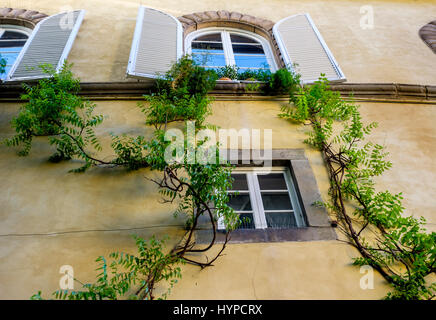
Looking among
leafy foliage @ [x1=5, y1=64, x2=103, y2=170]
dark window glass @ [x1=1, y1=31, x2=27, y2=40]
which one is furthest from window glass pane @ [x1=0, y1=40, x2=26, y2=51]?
leafy foliage @ [x1=5, y1=64, x2=103, y2=170]

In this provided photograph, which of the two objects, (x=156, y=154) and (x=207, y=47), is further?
(x=207, y=47)

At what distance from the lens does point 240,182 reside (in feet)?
13.0

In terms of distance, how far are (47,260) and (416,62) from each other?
232 inches

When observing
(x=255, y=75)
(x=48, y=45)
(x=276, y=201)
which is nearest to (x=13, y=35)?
(x=48, y=45)

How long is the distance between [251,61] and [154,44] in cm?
161

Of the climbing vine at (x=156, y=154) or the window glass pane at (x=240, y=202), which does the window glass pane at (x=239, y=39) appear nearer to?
the climbing vine at (x=156, y=154)

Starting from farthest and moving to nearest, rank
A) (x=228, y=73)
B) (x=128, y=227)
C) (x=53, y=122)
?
(x=228, y=73) → (x=53, y=122) → (x=128, y=227)

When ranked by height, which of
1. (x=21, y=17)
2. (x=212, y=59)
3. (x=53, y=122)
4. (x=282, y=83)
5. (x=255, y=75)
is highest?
(x=21, y=17)

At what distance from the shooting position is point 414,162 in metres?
4.19

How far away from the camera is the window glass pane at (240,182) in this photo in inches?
154

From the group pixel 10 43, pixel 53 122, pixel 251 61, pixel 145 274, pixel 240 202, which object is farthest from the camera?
pixel 10 43

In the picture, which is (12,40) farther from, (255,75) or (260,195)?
(260,195)

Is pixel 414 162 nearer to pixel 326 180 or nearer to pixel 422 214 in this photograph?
pixel 422 214
